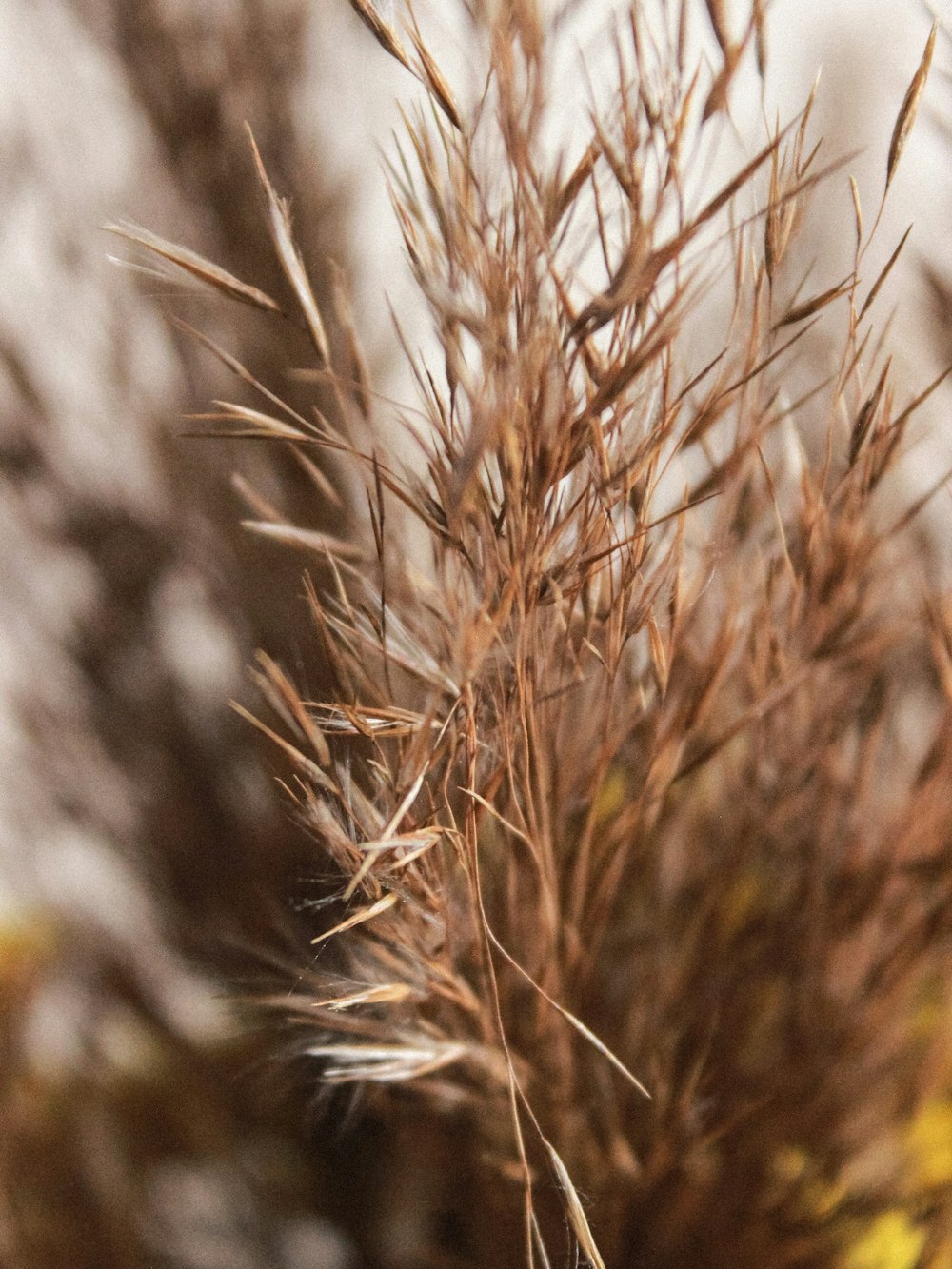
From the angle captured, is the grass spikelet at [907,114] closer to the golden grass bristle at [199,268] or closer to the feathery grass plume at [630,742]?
the feathery grass plume at [630,742]

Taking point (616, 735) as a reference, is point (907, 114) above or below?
above

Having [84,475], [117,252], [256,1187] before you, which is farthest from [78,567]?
[256,1187]

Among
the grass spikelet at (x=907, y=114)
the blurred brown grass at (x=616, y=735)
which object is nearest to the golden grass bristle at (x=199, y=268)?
the blurred brown grass at (x=616, y=735)

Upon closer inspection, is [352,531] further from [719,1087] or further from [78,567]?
[719,1087]

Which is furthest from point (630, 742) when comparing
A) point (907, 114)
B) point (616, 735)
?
point (907, 114)

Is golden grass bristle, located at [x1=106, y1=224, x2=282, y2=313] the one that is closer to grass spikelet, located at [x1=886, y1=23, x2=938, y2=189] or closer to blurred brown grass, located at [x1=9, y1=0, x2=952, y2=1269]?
blurred brown grass, located at [x1=9, y1=0, x2=952, y2=1269]

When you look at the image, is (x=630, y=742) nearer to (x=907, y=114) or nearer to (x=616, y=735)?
(x=616, y=735)

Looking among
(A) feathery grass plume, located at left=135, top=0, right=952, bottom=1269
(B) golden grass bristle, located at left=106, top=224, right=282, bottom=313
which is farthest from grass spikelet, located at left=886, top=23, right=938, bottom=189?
(B) golden grass bristle, located at left=106, top=224, right=282, bottom=313

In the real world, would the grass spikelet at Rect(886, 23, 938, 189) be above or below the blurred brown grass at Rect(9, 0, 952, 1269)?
above

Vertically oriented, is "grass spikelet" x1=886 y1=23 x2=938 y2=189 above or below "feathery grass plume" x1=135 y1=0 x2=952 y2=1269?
above
